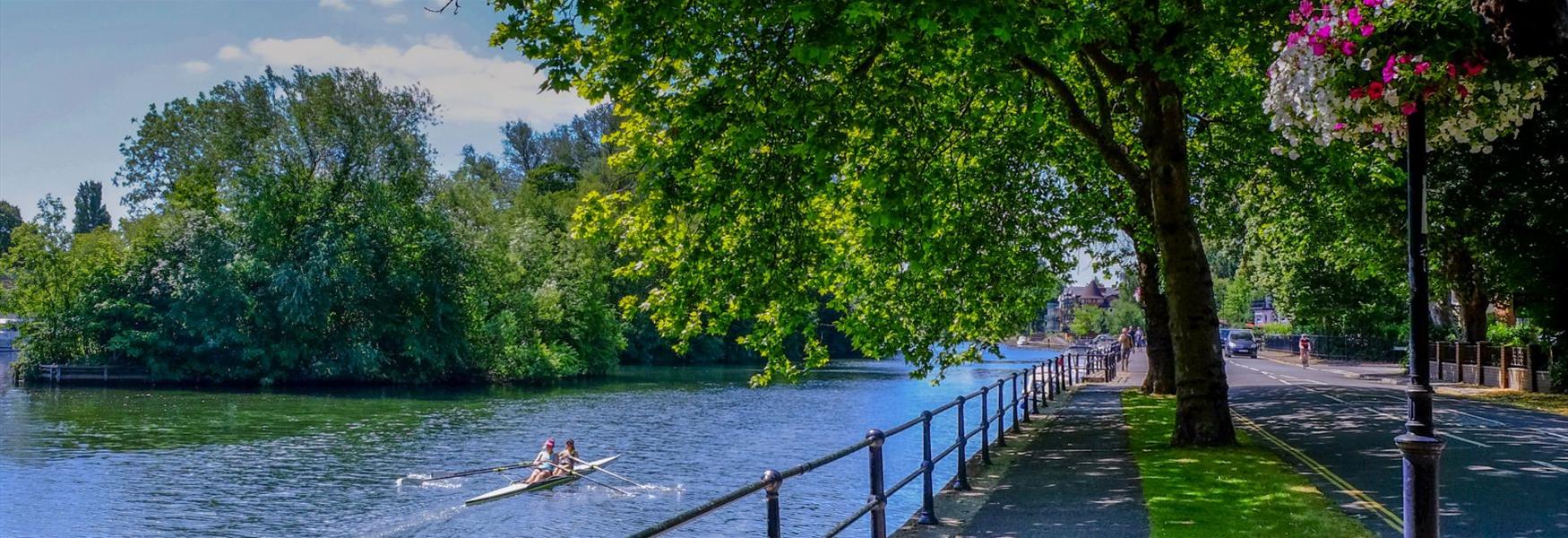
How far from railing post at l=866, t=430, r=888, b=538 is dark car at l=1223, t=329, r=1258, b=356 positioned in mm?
62217

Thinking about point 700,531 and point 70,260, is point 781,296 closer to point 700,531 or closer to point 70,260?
point 700,531

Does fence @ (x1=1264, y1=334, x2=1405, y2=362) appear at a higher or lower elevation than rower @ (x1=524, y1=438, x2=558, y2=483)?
higher

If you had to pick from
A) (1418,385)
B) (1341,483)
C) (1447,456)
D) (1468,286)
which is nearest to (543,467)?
(1341,483)

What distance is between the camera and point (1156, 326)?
2755cm

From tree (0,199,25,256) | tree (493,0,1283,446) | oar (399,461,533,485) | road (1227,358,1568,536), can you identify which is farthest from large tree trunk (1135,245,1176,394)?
tree (0,199,25,256)

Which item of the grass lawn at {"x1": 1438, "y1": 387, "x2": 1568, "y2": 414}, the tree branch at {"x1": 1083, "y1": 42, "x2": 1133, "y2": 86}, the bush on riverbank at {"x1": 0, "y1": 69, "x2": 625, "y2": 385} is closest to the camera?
the tree branch at {"x1": 1083, "y1": 42, "x2": 1133, "y2": 86}

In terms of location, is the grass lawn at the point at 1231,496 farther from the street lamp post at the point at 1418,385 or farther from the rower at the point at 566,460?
the rower at the point at 566,460

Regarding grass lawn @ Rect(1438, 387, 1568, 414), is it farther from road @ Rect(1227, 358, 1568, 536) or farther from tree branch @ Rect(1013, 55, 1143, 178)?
tree branch @ Rect(1013, 55, 1143, 178)

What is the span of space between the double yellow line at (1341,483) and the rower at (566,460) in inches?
540

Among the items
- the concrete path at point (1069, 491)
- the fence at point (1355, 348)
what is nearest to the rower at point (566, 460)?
the concrete path at point (1069, 491)

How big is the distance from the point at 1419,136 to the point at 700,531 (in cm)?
1504

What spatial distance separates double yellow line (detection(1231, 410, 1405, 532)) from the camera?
1022 cm

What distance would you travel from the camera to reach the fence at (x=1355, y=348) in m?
56.4

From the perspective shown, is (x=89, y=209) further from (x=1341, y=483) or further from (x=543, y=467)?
(x=1341, y=483)
